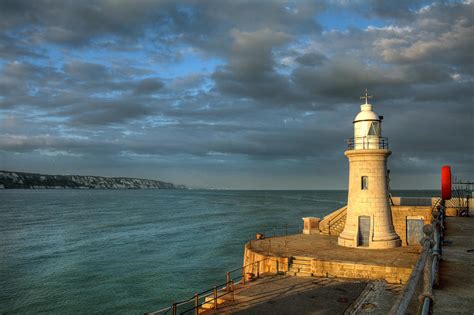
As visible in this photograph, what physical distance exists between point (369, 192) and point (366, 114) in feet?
16.2

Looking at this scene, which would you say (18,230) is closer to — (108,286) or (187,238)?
(187,238)

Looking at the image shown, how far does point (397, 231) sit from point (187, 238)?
3189cm

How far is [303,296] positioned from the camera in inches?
622

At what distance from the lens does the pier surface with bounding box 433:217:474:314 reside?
5.59 m

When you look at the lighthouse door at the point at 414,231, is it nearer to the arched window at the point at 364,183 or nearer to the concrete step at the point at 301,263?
the arched window at the point at 364,183

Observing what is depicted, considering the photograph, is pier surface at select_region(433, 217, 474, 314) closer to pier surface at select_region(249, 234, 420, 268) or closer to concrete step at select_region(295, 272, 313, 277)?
pier surface at select_region(249, 234, 420, 268)

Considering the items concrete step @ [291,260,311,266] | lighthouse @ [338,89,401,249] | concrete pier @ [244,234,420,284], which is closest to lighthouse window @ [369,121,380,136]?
lighthouse @ [338,89,401,249]

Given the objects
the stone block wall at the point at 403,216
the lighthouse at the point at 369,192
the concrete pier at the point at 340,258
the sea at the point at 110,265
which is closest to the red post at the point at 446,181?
the concrete pier at the point at 340,258

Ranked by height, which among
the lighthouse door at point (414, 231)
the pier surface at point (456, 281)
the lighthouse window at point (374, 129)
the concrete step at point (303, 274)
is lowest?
the concrete step at point (303, 274)

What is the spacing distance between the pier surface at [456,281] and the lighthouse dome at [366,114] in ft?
40.7

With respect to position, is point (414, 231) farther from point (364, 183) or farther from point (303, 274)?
point (303, 274)

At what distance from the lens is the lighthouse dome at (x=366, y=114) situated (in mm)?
23141

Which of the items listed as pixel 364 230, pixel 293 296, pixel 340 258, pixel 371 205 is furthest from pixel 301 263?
pixel 371 205

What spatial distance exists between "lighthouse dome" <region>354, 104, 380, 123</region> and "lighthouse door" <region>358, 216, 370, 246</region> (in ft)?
20.4
